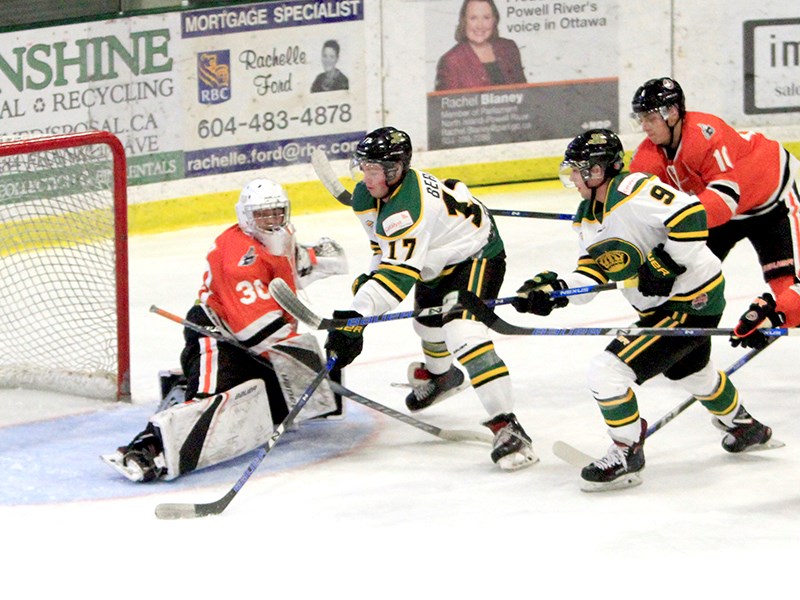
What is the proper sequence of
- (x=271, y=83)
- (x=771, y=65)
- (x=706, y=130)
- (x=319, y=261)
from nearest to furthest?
(x=319, y=261), (x=706, y=130), (x=271, y=83), (x=771, y=65)

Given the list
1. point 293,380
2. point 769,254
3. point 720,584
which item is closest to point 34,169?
point 293,380

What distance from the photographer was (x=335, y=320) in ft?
13.3

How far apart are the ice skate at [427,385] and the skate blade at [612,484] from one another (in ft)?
3.11

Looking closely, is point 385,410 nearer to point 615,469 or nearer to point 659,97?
point 615,469

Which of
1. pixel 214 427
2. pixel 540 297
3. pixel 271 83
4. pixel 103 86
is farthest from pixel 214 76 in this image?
pixel 540 297

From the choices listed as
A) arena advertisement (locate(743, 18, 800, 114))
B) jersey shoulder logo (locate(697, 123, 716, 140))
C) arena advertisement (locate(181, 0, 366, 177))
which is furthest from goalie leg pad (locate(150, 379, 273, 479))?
arena advertisement (locate(743, 18, 800, 114))

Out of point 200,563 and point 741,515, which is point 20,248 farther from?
point 741,515

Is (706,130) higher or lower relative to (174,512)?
higher

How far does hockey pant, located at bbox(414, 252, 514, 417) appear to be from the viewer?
4.21m

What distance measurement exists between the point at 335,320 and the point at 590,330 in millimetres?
693

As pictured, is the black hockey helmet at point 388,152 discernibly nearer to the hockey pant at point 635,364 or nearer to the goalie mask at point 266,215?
the goalie mask at point 266,215

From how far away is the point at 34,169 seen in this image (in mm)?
5031

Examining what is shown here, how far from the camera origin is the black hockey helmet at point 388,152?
411cm

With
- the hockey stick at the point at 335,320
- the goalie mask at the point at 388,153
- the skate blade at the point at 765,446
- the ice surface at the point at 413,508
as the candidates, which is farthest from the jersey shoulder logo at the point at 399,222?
the skate blade at the point at 765,446
